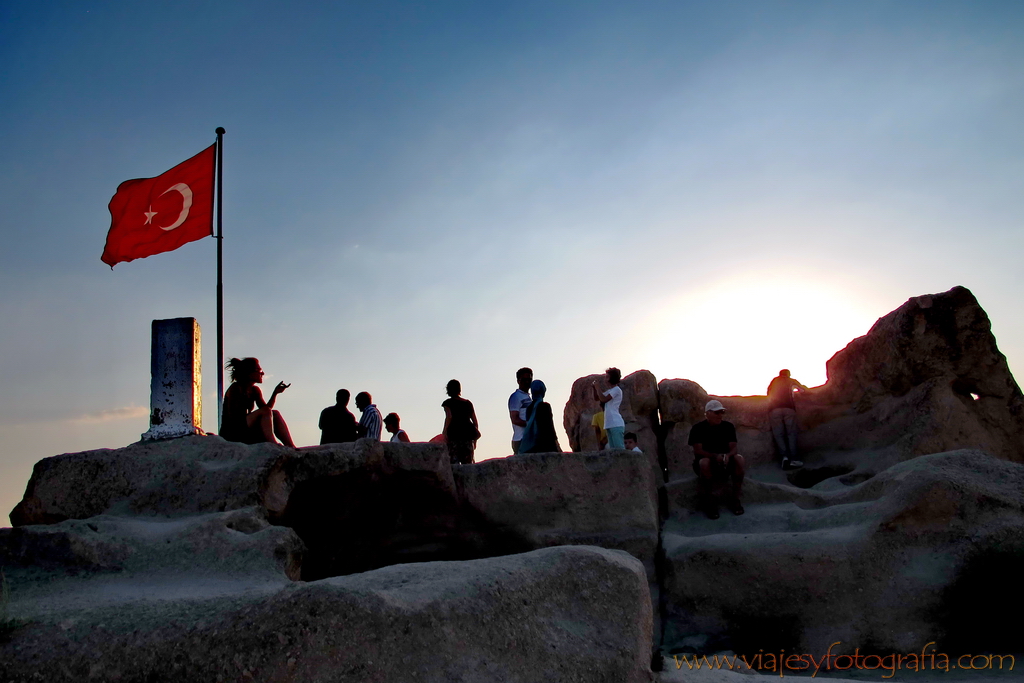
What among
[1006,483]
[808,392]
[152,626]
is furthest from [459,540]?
[808,392]

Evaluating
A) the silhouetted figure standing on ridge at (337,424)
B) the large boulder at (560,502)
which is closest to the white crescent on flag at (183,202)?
the silhouetted figure standing on ridge at (337,424)

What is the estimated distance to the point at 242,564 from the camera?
378 centimetres

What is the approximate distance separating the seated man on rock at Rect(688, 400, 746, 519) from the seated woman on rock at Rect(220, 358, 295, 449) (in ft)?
12.2

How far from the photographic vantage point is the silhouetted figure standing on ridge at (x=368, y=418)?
7277 millimetres

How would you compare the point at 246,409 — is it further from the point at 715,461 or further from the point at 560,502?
the point at 715,461

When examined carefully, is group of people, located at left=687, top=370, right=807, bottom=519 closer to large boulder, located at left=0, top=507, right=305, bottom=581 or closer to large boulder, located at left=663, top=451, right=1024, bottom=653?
large boulder, located at left=663, top=451, right=1024, bottom=653

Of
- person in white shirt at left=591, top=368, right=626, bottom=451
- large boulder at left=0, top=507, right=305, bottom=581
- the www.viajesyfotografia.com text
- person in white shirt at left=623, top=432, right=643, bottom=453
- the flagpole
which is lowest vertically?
the www.viajesyfotografia.com text

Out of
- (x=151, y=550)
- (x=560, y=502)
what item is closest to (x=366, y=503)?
(x=560, y=502)

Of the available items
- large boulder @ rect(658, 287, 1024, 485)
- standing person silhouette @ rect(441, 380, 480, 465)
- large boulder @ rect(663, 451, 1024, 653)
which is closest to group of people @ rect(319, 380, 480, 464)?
standing person silhouette @ rect(441, 380, 480, 465)

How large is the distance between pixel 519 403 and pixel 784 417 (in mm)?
3978

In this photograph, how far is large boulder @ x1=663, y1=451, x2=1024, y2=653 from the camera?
5.59 metres

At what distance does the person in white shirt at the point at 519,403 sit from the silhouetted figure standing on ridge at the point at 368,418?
1.37 m

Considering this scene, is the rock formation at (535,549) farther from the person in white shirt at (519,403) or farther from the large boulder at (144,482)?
the person in white shirt at (519,403)

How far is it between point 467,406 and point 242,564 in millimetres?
3797
